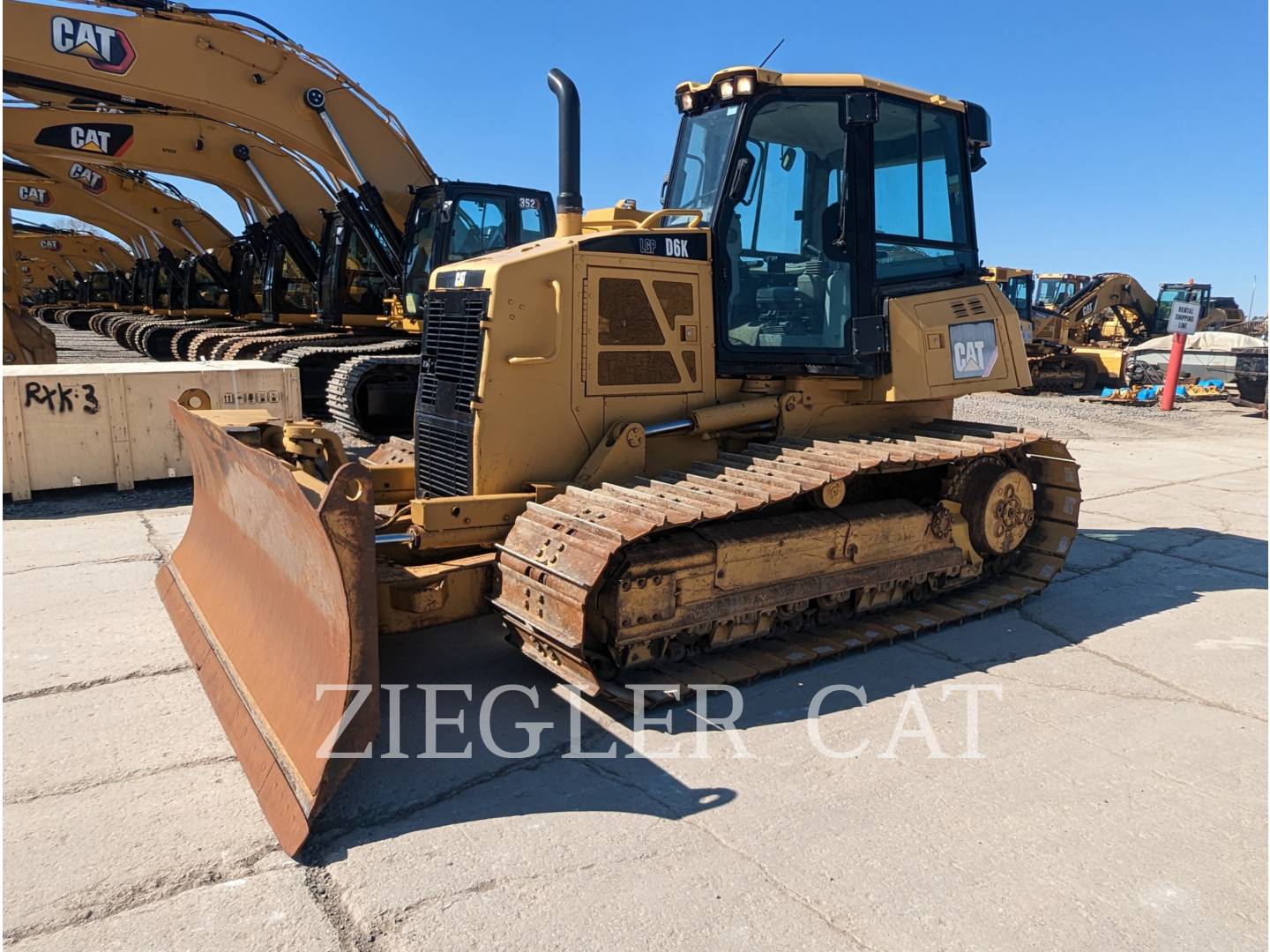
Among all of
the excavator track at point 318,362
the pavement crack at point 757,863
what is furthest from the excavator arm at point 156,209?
the pavement crack at point 757,863

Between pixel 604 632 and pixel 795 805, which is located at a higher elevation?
pixel 604 632

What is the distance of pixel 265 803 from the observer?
10.5 feet

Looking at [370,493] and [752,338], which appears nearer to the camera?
[370,493]

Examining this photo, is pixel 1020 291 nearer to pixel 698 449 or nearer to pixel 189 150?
pixel 189 150

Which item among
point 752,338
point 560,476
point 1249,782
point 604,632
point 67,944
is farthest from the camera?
point 752,338

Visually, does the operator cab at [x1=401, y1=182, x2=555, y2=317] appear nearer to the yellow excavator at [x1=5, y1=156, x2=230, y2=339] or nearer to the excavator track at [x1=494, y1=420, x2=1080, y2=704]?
the excavator track at [x1=494, y1=420, x2=1080, y2=704]

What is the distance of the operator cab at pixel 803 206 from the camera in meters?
4.99

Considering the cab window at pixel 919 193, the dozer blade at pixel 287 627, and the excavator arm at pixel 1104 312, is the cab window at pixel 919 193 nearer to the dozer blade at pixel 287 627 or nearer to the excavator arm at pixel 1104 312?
the dozer blade at pixel 287 627

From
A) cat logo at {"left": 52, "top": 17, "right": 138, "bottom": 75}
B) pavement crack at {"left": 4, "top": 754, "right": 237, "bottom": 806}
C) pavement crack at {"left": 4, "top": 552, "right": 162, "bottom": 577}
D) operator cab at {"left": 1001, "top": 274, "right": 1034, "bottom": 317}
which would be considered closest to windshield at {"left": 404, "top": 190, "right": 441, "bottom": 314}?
cat logo at {"left": 52, "top": 17, "right": 138, "bottom": 75}

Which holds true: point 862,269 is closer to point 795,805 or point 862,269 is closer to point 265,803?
point 795,805

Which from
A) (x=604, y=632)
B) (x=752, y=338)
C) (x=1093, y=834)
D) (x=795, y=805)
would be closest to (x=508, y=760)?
(x=604, y=632)

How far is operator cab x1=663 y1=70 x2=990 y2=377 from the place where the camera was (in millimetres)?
4992

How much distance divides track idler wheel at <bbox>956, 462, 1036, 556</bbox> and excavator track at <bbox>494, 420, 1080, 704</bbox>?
0.11 ft

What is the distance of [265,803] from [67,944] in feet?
2.36
